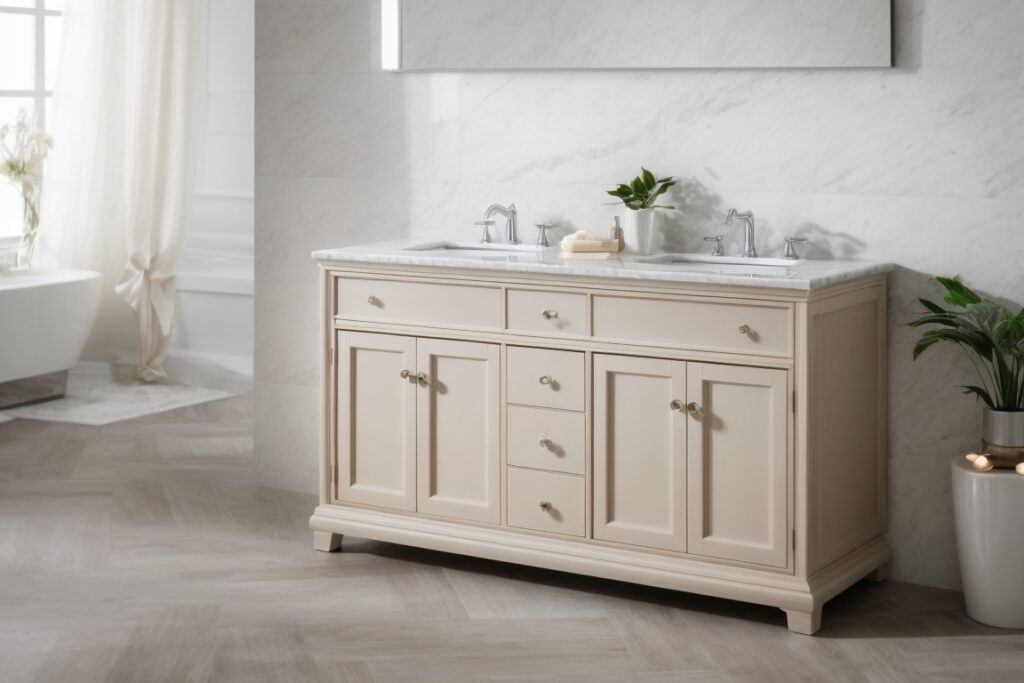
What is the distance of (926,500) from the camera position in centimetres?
333

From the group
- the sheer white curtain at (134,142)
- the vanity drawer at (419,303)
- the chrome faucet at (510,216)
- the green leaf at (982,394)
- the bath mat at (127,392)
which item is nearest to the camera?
the green leaf at (982,394)

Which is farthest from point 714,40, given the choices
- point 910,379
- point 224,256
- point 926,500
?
point 224,256

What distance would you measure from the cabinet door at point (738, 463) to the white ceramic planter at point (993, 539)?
43cm

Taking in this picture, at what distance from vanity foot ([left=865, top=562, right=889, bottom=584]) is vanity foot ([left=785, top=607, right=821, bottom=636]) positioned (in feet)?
1.39

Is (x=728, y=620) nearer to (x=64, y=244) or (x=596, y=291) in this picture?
(x=596, y=291)

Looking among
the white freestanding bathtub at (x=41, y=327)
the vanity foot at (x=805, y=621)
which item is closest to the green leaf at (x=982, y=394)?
the vanity foot at (x=805, y=621)

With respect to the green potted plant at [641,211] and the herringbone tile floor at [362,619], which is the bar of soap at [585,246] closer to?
the green potted plant at [641,211]

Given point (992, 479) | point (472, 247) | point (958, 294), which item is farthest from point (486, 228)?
point (992, 479)

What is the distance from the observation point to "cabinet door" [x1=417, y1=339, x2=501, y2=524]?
336cm

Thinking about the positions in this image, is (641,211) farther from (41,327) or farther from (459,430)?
(41,327)

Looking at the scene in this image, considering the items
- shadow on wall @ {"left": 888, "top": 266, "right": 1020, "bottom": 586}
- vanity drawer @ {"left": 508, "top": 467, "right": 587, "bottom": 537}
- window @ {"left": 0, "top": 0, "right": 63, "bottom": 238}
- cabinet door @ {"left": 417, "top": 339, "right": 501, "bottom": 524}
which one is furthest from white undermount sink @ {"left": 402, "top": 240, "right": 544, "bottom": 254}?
window @ {"left": 0, "top": 0, "right": 63, "bottom": 238}

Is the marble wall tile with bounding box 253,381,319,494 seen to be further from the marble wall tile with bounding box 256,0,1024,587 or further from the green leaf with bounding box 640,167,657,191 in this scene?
the green leaf with bounding box 640,167,657,191

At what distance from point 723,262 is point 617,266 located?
0.40 metres

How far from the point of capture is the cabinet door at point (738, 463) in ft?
9.83
